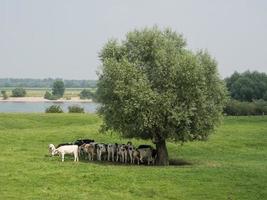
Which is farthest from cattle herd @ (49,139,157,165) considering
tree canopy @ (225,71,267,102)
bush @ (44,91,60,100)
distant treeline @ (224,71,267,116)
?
bush @ (44,91,60,100)

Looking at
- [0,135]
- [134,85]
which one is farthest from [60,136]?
[134,85]

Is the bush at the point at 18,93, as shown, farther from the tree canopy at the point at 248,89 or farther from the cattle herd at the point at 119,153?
the cattle herd at the point at 119,153

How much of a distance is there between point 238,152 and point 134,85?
13.5 meters

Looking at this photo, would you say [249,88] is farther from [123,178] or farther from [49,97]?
[123,178]

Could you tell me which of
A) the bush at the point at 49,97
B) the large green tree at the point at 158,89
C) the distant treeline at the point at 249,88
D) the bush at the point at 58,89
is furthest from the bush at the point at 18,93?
the large green tree at the point at 158,89

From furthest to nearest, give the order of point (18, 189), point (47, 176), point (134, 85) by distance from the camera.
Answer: point (134, 85), point (47, 176), point (18, 189)

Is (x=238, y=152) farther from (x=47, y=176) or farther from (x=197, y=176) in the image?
(x=47, y=176)

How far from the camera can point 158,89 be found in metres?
31.9

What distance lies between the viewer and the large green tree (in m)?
31.0

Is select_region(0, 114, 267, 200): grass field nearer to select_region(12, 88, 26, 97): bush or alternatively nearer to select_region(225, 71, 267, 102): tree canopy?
select_region(225, 71, 267, 102): tree canopy

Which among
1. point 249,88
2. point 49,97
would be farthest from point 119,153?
point 49,97

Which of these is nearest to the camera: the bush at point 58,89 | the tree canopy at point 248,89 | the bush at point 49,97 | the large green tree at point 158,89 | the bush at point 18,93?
the large green tree at point 158,89

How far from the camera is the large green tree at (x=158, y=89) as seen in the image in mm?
31047

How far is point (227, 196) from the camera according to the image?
2269cm
